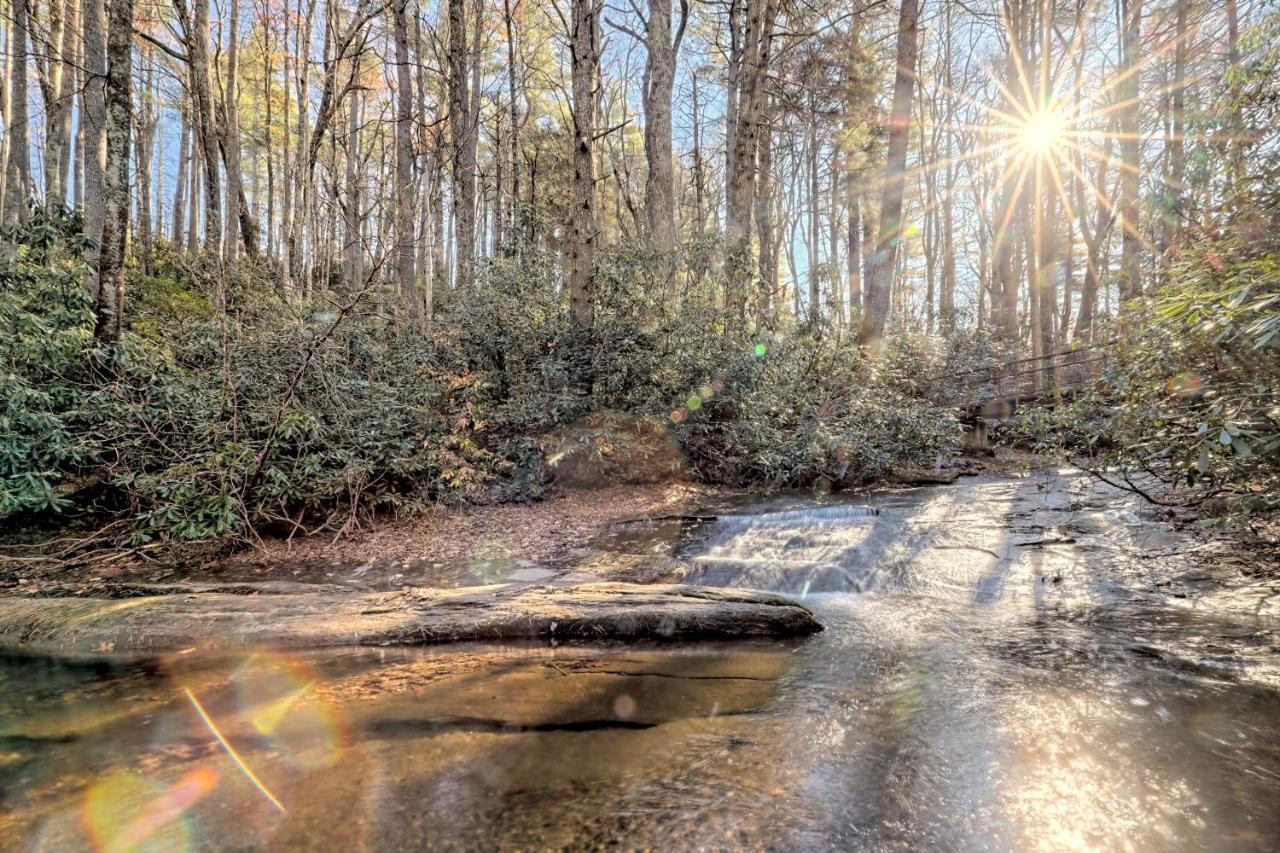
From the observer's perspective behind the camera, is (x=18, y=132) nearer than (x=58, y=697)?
No

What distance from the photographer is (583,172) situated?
10.3 m

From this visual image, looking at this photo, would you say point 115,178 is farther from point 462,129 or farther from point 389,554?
point 462,129

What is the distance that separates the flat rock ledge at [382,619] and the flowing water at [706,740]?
171mm

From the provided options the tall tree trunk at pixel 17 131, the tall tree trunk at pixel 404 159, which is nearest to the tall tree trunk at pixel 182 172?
the tall tree trunk at pixel 17 131

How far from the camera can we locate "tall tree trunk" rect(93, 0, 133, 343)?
769 cm

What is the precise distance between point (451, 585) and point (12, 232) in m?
7.41

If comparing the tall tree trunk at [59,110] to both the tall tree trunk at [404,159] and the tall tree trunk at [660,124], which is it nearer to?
the tall tree trunk at [404,159]

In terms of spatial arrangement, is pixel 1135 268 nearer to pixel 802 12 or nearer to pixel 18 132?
pixel 802 12

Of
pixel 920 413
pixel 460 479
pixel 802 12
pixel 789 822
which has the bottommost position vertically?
pixel 789 822

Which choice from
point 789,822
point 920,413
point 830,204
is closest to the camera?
point 789,822

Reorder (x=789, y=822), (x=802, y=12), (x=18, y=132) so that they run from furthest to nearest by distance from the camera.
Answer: (x=802, y=12) → (x=18, y=132) → (x=789, y=822)

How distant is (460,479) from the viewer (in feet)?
27.4

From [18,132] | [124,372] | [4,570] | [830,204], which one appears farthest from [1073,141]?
[18,132]

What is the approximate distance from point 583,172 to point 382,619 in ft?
27.0
